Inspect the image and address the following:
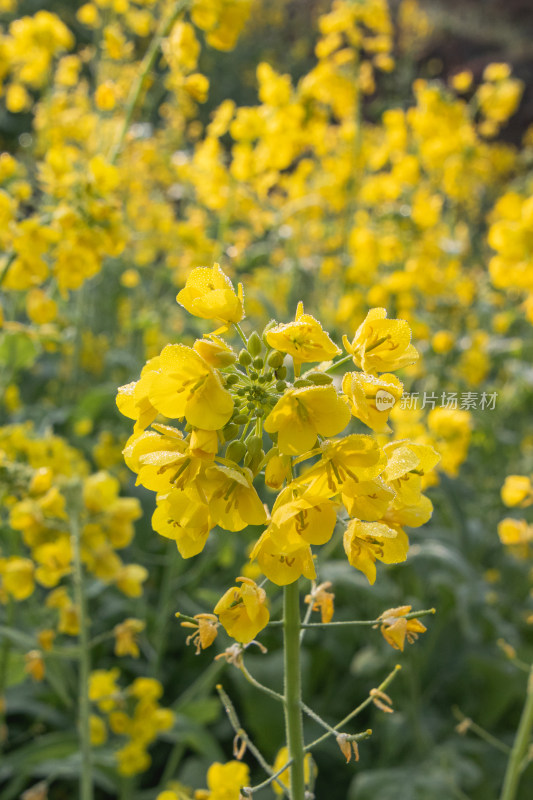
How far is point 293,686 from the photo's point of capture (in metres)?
1.00

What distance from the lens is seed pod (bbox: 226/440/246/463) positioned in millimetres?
905

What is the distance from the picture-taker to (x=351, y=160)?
12.8ft

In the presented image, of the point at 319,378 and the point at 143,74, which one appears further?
the point at 143,74

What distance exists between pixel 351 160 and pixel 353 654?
260cm

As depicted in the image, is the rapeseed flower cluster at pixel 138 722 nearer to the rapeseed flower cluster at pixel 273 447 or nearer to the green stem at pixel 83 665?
the green stem at pixel 83 665

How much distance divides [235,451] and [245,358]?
13 cm

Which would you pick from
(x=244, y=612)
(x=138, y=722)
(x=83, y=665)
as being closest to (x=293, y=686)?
(x=244, y=612)

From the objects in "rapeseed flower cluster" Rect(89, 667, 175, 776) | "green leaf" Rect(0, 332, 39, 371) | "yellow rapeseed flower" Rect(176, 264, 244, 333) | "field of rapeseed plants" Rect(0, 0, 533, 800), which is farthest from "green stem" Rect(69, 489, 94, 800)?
"yellow rapeseed flower" Rect(176, 264, 244, 333)

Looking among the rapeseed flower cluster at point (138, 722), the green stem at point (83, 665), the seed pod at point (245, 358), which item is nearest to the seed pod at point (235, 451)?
the seed pod at point (245, 358)

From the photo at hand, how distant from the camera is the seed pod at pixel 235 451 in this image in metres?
0.90

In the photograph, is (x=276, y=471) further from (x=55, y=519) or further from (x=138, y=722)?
(x=138, y=722)

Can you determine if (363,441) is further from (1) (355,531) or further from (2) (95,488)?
(2) (95,488)

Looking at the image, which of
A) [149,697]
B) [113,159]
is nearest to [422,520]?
[149,697]

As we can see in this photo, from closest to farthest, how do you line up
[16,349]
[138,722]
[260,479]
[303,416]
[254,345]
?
[303,416]
[254,345]
[260,479]
[138,722]
[16,349]
